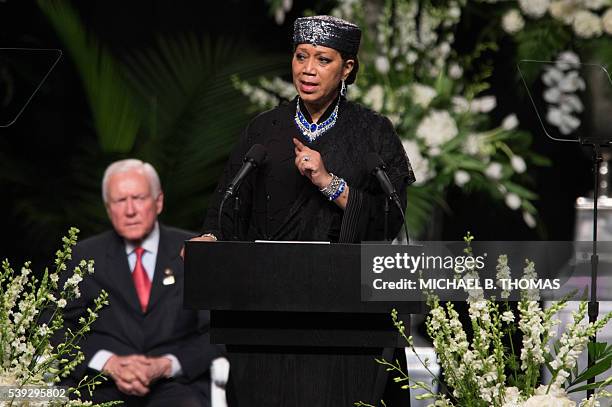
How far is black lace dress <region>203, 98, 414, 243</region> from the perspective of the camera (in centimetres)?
368

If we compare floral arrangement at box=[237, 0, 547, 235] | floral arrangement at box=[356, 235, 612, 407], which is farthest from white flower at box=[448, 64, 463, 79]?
floral arrangement at box=[356, 235, 612, 407]

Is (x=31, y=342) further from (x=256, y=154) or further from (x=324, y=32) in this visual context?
(x=324, y=32)

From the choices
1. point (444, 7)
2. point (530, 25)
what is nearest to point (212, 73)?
point (444, 7)

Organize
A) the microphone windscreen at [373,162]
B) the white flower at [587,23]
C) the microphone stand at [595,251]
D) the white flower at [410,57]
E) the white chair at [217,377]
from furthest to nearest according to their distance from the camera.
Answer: the white flower at [587,23] < the white flower at [410,57] < the white chair at [217,377] < the microphone windscreen at [373,162] < the microphone stand at [595,251]

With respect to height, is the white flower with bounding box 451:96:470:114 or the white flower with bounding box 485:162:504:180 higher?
the white flower with bounding box 451:96:470:114

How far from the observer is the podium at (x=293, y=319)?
3.26m

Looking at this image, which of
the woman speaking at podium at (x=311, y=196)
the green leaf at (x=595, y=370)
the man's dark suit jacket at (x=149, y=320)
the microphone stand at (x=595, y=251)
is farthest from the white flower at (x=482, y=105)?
the green leaf at (x=595, y=370)

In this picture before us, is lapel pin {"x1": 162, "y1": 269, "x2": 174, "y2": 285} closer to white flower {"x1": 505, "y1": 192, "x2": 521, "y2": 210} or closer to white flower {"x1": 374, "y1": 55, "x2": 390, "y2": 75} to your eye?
white flower {"x1": 374, "y1": 55, "x2": 390, "y2": 75}

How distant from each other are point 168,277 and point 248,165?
1.64 meters

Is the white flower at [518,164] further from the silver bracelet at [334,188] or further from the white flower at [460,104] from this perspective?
the silver bracelet at [334,188]

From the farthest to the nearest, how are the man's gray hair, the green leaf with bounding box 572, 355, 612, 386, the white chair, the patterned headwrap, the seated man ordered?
the man's gray hair
the white chair
the seated man
the patterned headwrap
the green leaf with bounding box 572, 355, 612, 386

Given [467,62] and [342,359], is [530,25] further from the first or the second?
[342,359]

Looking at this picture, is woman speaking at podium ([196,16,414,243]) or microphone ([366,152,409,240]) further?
woman speaking at podium ([196,16,414,243])

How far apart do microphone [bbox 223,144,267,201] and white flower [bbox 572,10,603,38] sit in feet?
10.6
